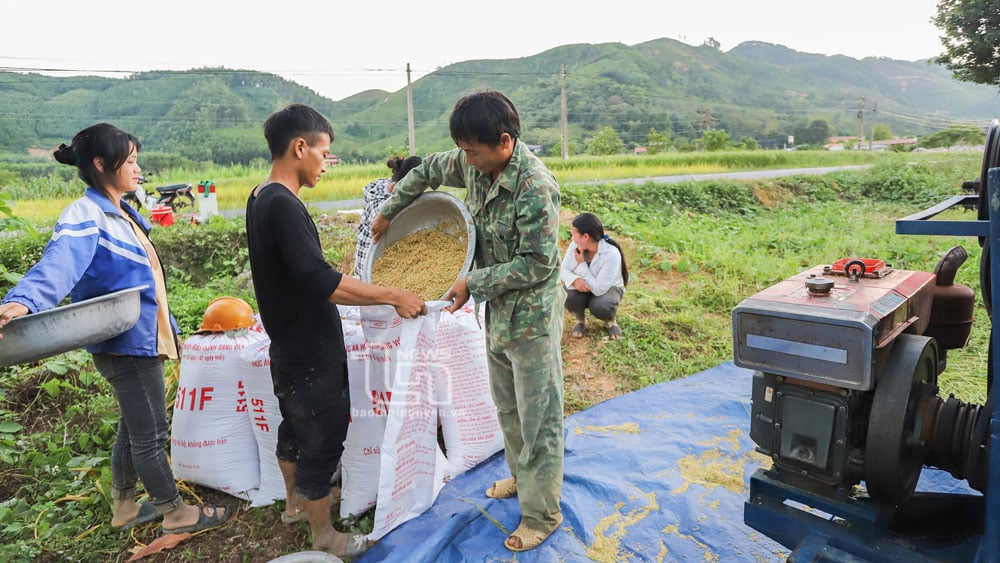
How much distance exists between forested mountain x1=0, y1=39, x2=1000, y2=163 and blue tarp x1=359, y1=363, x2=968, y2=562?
283 centimetres

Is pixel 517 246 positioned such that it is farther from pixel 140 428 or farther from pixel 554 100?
pixel 554 100

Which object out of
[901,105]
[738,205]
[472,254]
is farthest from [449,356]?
[901,105]

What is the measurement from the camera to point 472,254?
2168 millimetres

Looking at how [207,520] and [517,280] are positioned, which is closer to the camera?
[517,280]

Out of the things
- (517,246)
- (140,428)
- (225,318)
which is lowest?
(140,428)

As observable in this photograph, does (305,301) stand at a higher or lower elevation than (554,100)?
lower

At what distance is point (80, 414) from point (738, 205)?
1155 centimetres

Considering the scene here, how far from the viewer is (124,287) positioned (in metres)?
2.22

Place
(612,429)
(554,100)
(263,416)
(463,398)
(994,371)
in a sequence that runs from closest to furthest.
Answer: (994,371), (263,416), (463,398), (612,429), (554,100)

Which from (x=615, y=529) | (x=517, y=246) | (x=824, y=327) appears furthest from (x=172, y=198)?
(x=824, y=327)

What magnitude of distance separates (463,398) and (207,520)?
1.22 metres

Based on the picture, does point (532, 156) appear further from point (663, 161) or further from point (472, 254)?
point (663, 161)

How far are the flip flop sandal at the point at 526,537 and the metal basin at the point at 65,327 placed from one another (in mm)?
1610

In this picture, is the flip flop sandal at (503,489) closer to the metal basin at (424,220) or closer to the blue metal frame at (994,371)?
the metal basin at (424,220)
